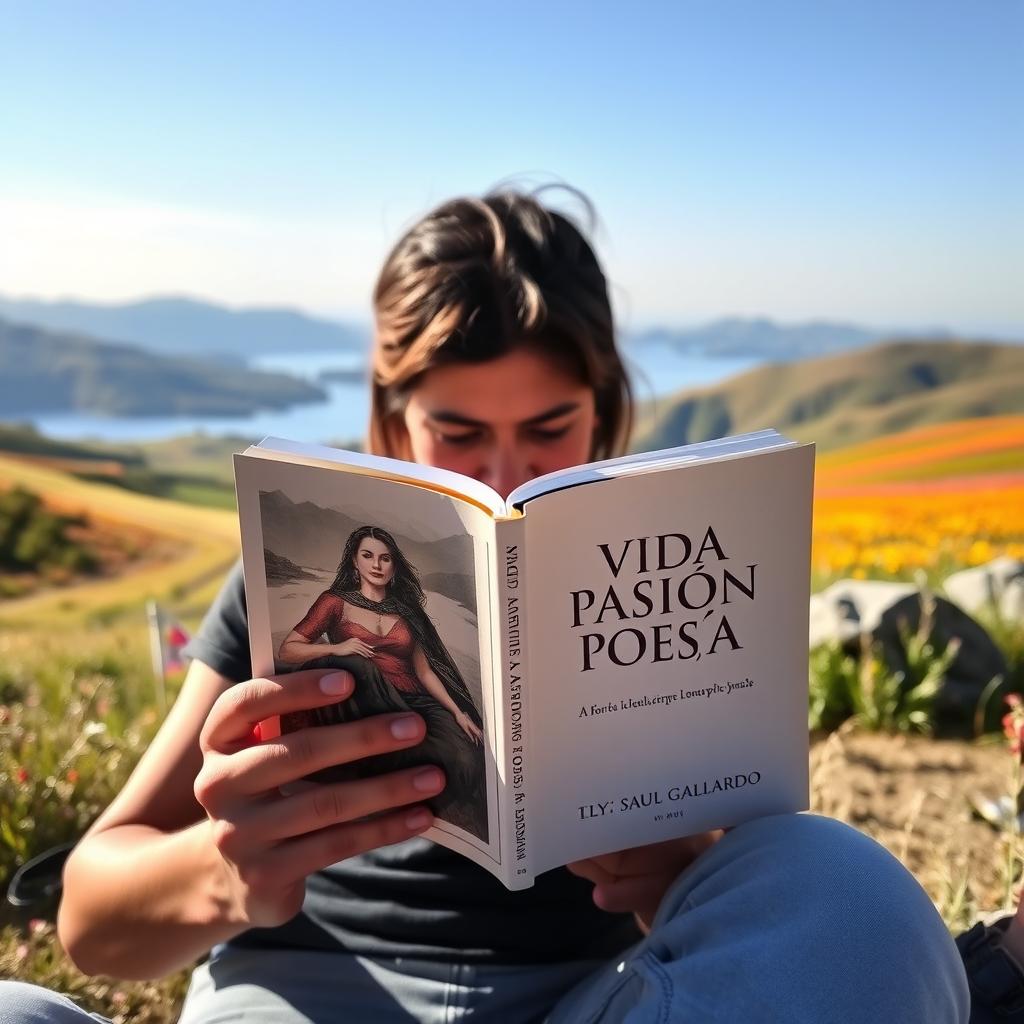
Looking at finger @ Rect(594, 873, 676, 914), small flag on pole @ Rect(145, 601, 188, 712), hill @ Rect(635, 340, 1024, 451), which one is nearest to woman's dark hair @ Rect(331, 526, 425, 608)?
finger @ Rect(594, 873, 676, 914)

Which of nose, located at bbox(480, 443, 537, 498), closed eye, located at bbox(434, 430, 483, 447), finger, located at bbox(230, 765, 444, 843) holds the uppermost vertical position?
closed eye, located at bbox(434, 430, 483, 447)

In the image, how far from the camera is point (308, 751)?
0.91 meters

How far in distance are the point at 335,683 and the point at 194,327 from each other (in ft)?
18.5

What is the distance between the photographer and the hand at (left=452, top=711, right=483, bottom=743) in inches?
35.5

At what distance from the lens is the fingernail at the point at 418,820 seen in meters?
0.96

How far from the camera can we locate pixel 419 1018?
3.54ft

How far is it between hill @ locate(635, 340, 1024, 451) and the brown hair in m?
3.38

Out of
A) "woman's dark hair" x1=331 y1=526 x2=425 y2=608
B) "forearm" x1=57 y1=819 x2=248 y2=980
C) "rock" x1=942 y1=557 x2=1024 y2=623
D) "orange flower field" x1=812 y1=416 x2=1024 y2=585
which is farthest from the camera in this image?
"orange flower field" x1=812 y1=416 x2=1024 y2=585

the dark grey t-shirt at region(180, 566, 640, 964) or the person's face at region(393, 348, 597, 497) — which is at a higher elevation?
the person's face at region(393, 348, 597, 497)

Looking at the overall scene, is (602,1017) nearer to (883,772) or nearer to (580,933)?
(580,933)

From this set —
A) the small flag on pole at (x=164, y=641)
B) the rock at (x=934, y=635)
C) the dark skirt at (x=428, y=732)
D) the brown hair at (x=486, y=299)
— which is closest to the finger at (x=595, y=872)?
the dark skirt at (x=428, y=732)

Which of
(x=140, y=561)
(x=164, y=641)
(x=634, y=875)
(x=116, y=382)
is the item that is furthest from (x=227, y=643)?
(x=116, y=382)

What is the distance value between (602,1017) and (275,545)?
23.1 inches

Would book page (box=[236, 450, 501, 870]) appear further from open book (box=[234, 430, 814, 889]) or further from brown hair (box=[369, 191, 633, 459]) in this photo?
brown hair (box=[369, 191, 633, 459])
